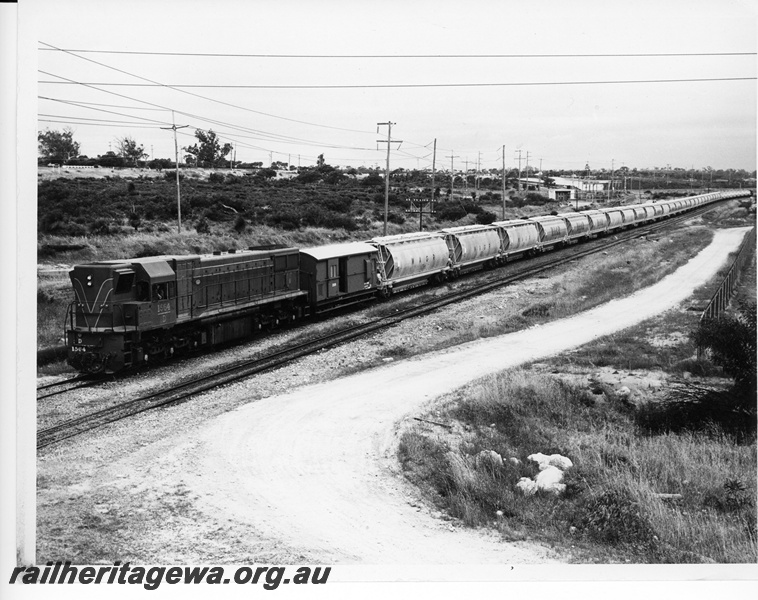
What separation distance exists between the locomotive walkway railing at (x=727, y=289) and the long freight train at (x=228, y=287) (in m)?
13.6

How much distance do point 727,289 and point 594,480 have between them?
54.4ft

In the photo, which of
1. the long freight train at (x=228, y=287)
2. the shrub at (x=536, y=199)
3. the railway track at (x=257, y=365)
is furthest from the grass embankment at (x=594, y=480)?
the shrub at (x=536, y=199)

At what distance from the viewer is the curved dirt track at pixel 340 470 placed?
10797 millimetres

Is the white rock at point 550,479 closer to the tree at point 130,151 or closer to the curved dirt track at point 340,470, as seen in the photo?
the curved dirt track at point 340,470

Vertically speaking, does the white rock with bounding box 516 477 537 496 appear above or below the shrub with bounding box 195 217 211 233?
below

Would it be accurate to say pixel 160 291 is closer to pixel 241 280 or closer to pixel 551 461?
pixel 241 280

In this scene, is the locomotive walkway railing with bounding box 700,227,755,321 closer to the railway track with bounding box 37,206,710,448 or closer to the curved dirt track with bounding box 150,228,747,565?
the curved dirt track with bounding box 150,228,747,565

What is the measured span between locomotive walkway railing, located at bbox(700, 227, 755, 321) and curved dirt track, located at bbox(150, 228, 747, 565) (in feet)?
20.1

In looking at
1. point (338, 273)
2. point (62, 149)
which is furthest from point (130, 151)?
point (338, 273)

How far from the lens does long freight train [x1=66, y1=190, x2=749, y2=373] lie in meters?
19.1

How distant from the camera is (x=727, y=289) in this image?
1034 inches

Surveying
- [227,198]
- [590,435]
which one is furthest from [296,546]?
[227,198]

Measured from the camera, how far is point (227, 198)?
55.4m

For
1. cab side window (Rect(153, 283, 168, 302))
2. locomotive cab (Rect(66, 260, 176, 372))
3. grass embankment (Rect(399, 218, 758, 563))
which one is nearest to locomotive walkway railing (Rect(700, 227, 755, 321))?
grass embankment (Rect(399, 218, 758, 563))
